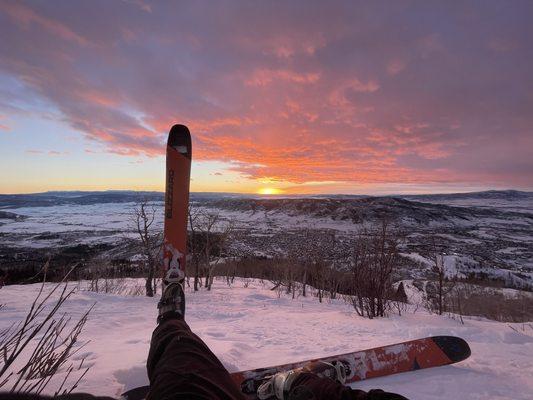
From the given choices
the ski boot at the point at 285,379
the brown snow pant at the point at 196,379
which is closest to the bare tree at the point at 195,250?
the ski boot at the point at 285,379

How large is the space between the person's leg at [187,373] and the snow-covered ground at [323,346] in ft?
3.32

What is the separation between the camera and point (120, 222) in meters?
58.6

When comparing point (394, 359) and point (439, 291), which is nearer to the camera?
point (394, 359)

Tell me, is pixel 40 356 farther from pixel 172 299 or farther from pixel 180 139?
pixel 180 139

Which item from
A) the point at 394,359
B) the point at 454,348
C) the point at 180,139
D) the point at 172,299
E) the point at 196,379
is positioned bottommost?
the point at 394,359

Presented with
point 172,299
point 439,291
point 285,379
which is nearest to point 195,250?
point 439,291

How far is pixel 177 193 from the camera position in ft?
14.0

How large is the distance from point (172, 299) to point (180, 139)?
228 centimetres

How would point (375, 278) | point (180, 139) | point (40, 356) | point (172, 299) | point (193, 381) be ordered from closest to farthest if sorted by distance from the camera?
point (193, 381), point (40, 356), point (172, 299), point (180, 139), point (375, 278)

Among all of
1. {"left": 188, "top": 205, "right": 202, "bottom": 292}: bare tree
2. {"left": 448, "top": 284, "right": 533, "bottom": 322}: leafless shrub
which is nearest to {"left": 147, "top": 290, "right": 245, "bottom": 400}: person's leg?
{"left": 448, "top": 284, "right": 533, "bottom": 322}: leafless shrub

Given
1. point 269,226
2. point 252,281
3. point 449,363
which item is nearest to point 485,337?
point 449,363

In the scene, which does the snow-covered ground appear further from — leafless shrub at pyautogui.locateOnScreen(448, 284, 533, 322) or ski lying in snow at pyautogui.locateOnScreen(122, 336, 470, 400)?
leafless shrub at pyautogui.locateOnScreen(448, 284, 533, 322)

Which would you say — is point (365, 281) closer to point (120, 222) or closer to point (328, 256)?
point (328, 256)

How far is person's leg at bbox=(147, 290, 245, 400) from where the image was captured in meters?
1.37
